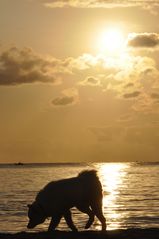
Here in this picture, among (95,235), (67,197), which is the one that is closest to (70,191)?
(67,197)

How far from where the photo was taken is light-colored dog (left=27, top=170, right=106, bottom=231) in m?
22.6

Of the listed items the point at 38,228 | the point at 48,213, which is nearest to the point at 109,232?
the point at 48,213

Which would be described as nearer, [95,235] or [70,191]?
[95,235]

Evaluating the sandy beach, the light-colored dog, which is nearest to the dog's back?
the light-colored dog

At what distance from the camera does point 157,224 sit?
107ft

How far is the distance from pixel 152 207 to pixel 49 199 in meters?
22.8

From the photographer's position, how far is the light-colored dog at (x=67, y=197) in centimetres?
2259

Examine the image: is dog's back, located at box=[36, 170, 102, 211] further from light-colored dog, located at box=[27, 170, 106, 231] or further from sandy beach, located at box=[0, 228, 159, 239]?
sandy beach, located at box=[0, 228, 159, 239]

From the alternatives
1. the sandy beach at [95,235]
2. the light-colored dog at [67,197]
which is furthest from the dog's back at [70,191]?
the sandy beach at [95,235]

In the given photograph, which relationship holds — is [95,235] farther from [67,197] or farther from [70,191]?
[70,191]

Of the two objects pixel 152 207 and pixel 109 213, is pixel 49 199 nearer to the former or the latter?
pixel 109 213

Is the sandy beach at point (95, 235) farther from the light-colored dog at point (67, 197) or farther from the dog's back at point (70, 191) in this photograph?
the dog's back at point (70, 191)

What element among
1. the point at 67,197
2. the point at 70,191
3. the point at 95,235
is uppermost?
the point at 70,191

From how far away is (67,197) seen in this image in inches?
890
